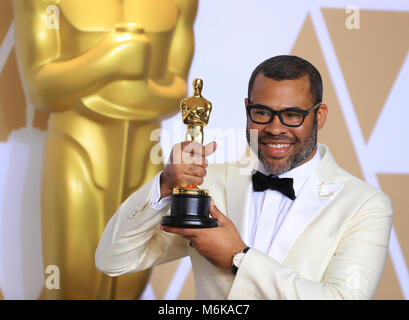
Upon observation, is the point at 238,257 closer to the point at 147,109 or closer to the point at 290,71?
the point at 290,71

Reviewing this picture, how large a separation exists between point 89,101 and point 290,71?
99 centimetres

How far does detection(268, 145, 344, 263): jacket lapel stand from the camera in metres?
1.69

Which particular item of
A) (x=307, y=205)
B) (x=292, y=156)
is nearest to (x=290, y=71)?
(x=292, y=156)

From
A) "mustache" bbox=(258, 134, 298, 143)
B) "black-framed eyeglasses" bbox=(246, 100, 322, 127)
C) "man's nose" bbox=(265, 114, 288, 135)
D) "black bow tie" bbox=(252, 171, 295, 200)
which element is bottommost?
"black bow tie" bbox=(252, 171, 295, 200)

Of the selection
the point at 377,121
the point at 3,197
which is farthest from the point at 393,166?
the point at 3,197

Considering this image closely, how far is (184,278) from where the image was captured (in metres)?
3.02

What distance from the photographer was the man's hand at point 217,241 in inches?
60.3

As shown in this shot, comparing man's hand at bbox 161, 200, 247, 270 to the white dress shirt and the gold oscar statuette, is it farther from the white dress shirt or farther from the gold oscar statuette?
the white dress shirt

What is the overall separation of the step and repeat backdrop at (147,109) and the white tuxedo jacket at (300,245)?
77 centimetres

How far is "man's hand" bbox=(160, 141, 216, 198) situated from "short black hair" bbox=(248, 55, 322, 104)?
Result: 35cm

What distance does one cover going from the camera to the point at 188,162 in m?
1.52

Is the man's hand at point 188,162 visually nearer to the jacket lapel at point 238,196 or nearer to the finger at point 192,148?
the finger at point 192,148

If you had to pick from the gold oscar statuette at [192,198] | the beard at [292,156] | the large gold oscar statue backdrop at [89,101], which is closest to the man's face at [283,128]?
the beard at [292,156]

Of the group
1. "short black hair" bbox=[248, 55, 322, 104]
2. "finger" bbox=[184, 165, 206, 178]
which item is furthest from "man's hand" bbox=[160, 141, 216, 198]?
"short black hair" bbox=[248, 55, 322, 104]
